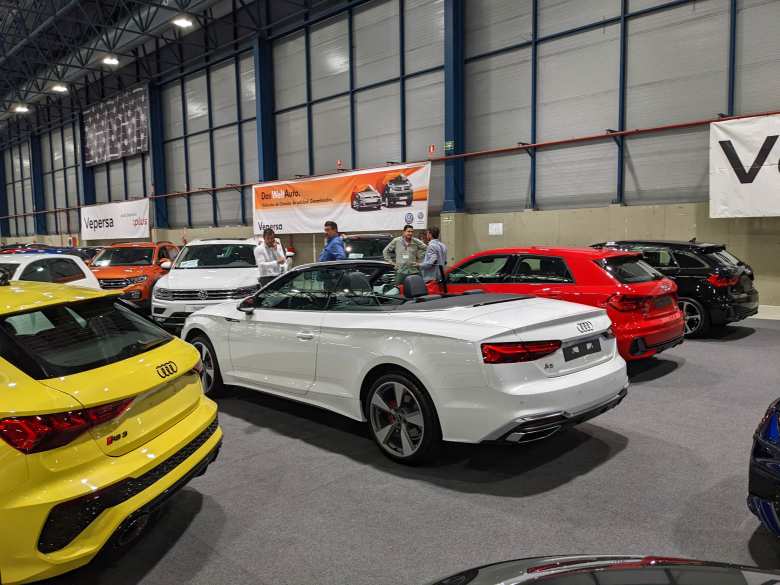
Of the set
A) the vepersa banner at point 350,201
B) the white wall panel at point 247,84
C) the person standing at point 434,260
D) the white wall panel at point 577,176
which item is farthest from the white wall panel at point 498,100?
the white wall panel at point 247,84

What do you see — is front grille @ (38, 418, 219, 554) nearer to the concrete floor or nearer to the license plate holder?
the concrete floor

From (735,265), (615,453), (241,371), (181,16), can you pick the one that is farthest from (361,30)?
(615,453)

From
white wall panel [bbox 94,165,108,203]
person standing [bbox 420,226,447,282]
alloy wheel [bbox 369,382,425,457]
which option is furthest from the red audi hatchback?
white wall panel [bbox 94,165,108,203]

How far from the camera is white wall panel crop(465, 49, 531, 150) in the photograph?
1350 centimetres

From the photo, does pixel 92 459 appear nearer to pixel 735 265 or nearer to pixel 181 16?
pixel 735 265

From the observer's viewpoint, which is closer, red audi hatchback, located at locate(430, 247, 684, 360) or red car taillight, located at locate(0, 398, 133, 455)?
red car taillight, located at locate(0, 398, 133, 455)

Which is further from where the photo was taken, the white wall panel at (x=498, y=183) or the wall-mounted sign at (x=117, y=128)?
the wall-mounted sign at (x=117, y=128)

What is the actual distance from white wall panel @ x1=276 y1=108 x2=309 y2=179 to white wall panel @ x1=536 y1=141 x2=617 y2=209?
831cm

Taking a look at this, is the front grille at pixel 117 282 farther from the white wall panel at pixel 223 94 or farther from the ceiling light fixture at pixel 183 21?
the white wall panel at pixel 223 94

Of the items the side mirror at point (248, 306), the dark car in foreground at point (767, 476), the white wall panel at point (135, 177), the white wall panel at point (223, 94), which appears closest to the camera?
the dark car in foreground at point (767, 476)

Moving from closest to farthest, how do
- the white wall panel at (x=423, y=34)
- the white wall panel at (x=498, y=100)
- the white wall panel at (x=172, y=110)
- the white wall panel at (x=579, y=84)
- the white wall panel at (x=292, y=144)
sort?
1. the white wall panel at (x=579, y=84)
2. the white wall panel at (x=498, y=100)
3. the white wall panel at (x=423, y=34)
4. the white wall panel at (x=292, y=144)
5. the white wall panel at (x=172, y=110)

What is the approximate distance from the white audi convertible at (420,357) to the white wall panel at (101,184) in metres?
26.1

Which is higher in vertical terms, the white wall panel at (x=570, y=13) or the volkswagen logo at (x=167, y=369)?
the white wall panel at (x=570, y=13)

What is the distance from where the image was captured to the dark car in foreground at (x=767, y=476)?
2561 mm
